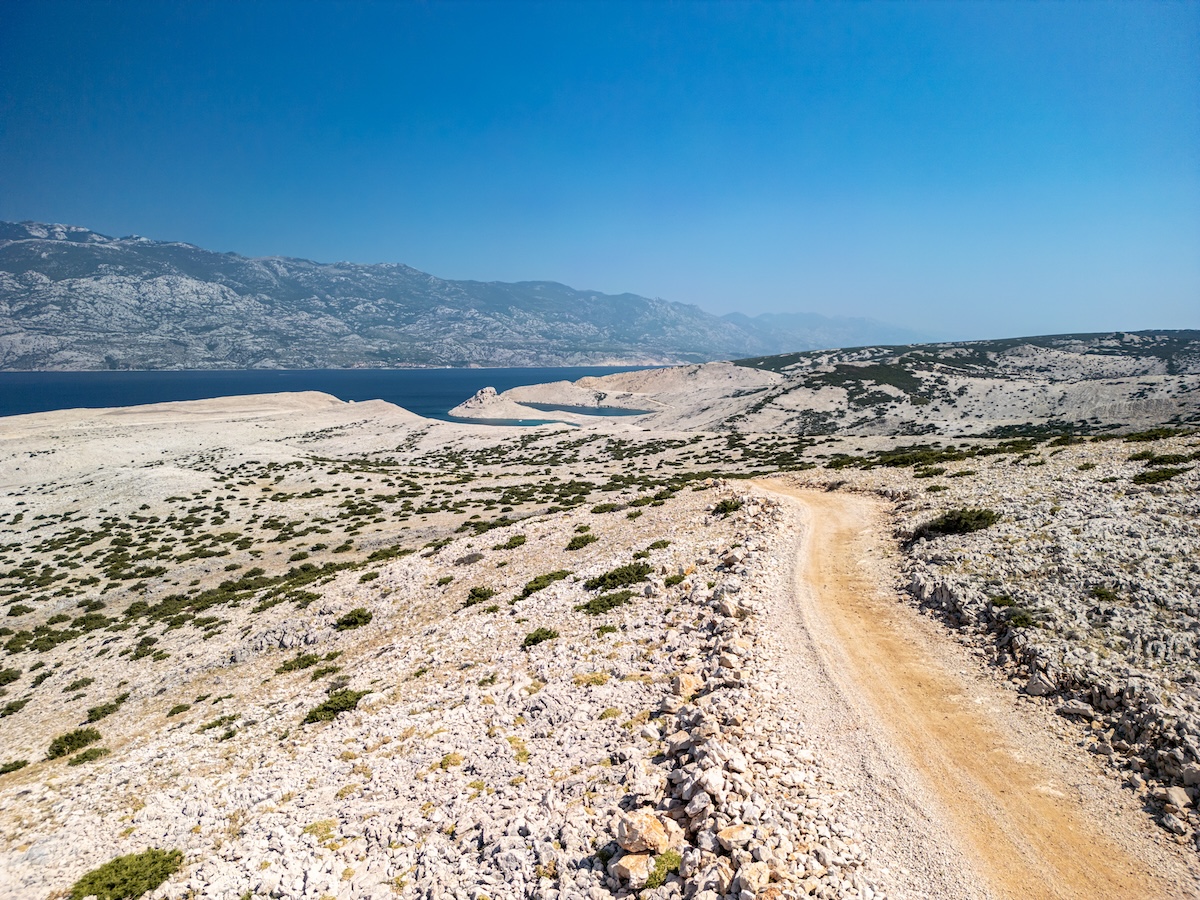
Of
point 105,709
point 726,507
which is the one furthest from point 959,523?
point 105,709

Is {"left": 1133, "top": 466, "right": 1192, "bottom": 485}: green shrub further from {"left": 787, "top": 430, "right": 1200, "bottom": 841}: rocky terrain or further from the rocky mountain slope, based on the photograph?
the rocky mountain slope

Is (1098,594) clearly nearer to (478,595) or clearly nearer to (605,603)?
(605,603)

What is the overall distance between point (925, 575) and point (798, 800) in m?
12.3

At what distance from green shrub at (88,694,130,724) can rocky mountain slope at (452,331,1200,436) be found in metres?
107

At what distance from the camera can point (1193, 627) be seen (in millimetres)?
12820

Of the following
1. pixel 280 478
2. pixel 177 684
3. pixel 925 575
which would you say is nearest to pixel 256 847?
pixel 177 684

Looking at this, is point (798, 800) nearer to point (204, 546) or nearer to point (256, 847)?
point (256, 847)

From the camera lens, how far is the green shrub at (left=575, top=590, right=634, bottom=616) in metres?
20.0

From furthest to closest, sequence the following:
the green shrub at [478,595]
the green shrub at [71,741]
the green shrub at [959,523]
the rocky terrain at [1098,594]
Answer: the green shrub at [478,595], the green shrub at [959,523], the green shrub at [71,741], the rocky terrain at [1098,594]

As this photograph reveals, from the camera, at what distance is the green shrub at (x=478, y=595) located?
24938 millimetres

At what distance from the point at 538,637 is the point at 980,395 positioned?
124584 millimetres

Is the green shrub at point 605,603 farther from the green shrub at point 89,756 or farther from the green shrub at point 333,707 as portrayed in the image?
the green shrub at point 89,756

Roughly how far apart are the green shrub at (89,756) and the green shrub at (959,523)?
31.8 metres

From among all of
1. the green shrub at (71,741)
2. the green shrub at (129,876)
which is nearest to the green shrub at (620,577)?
the green shrub at (129,876)
